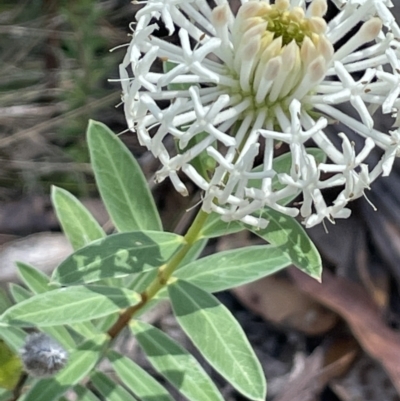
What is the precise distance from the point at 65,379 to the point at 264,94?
63 cm

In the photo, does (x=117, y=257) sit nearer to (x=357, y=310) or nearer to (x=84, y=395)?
(x=84, y=395)

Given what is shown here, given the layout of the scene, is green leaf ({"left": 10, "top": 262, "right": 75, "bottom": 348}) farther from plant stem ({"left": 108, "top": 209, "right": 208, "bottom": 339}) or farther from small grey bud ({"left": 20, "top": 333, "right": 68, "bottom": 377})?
small grey bud ({"left": 20, "top": 333, "right": 68, "bottom": 377})

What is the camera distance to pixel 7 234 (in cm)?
202

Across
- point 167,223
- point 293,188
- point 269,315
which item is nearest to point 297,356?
point 269,315

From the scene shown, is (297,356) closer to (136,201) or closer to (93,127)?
(136,201)

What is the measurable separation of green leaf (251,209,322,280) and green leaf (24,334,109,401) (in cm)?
43

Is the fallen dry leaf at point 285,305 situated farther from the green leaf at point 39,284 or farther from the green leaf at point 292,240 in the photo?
the green leaf at point 292,240

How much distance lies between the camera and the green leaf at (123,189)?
1310mm

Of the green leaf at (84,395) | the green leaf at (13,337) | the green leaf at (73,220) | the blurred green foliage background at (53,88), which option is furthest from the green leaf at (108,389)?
the blurred green foliage background at (53,88)

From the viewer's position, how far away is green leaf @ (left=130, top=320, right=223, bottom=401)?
125 centimetres

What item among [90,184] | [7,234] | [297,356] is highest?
[90,184]

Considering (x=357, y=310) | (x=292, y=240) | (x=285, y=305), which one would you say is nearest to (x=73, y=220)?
(x=292, y=240)

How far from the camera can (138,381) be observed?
1.33 metres

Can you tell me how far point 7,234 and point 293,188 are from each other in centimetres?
128
